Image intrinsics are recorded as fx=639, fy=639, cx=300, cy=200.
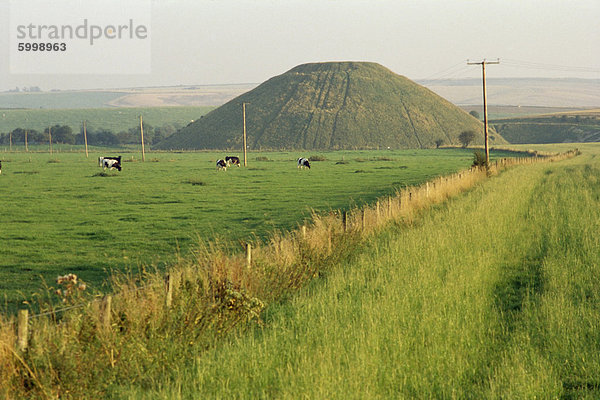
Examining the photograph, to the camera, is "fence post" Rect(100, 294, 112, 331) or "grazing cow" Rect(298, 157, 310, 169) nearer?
"fence post" Rect(100, 294, 112, 331)

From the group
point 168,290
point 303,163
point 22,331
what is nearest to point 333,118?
point 303,163

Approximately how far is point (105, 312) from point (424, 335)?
15.3ft

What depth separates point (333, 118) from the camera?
171 metres

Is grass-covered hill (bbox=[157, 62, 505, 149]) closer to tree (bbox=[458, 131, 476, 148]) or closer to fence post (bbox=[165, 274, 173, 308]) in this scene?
tree (bbox=[458, 131, 476, 148])

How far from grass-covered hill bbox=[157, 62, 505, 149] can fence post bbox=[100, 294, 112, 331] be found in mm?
149729

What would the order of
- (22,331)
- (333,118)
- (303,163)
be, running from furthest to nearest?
(333,118) → (303,163) → (22,331)

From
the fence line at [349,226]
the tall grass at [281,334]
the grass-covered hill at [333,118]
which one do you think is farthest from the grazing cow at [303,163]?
the grass-covered hill at [333,118]

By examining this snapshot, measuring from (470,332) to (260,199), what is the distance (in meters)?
25.3

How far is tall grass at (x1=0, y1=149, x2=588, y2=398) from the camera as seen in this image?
7469 millimetres

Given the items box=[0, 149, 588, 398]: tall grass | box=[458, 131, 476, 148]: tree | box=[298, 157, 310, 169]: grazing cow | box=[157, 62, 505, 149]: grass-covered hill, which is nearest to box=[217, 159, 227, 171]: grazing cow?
box=[298, 157, 310, 169]: grazing cow

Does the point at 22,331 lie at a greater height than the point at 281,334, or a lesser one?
greater

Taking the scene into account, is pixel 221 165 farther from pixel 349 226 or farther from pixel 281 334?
pixel 281 334

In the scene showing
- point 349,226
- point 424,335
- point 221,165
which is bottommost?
point 424,335

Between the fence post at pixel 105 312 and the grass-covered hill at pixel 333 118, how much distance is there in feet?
491
